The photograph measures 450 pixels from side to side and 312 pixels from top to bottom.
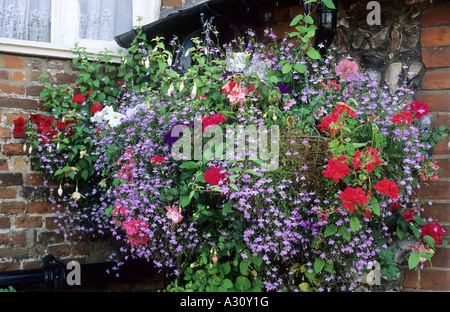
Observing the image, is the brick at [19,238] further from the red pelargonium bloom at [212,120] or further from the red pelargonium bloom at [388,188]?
the red pelargonium bloom at [388,188]

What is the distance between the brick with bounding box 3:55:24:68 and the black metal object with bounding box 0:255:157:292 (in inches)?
54.4

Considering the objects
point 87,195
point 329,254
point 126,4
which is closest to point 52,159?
point 87,195

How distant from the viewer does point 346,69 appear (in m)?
2.89

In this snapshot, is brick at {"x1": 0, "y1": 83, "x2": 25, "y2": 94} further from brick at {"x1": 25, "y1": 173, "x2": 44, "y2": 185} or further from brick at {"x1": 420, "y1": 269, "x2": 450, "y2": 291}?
brick at {"x1": 420, "y1": 269, "x2": 450, "y2": 291}

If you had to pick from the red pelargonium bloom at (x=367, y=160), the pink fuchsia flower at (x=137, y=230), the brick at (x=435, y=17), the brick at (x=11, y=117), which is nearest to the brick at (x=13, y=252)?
the brick at (x=11, y=117)

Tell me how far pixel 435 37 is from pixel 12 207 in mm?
2936

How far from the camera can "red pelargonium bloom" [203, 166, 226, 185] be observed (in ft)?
7.59

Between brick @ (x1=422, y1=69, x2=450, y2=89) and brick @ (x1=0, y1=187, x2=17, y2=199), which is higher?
brick @ (x1=422, y1=69, x2=450, y2=89)

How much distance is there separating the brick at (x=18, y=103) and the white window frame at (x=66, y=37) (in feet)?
1.14

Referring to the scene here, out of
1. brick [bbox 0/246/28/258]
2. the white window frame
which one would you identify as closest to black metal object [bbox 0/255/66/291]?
brick [bbox 0/246/28/258]

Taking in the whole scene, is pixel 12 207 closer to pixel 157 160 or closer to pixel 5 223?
pixel 5 223

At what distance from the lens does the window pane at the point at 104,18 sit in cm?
400

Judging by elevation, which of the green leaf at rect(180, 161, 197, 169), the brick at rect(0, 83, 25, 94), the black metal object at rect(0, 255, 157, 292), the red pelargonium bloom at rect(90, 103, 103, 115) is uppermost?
the brick at rect(0, 83, 25, 94)

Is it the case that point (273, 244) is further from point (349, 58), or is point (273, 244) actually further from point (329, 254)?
point (349, 58)
